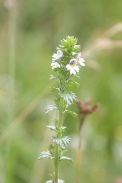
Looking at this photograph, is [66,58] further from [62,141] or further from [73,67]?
[62,141]

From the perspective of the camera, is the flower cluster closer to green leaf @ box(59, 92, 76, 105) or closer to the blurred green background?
green leaf @ box(59, 92, 76, 105)

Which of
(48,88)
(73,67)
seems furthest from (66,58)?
(48,88)

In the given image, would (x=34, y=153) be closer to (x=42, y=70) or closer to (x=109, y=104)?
(x=109, y=104)

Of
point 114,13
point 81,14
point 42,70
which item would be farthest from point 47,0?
point 42,70

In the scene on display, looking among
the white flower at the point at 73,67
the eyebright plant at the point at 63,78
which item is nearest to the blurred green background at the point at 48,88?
the eyebright plant at the point at 63,78

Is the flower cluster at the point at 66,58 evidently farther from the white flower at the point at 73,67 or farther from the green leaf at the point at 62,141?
the green leaf at the point at 62,141

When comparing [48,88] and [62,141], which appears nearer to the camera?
[62,141]

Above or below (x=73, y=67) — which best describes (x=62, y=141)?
below
